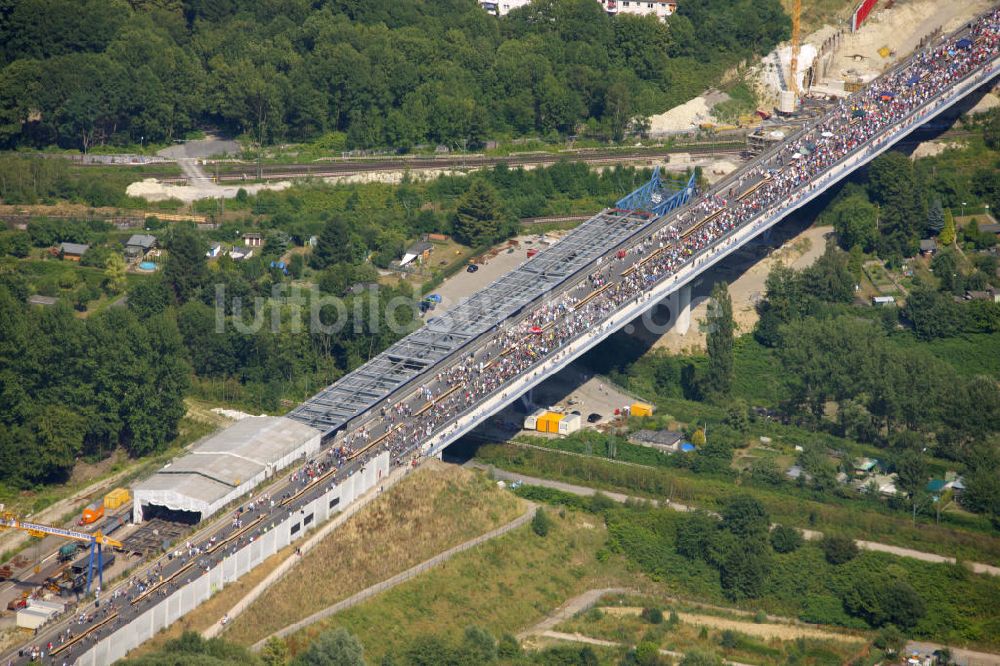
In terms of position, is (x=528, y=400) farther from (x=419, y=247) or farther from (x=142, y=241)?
(x=142, y=241)

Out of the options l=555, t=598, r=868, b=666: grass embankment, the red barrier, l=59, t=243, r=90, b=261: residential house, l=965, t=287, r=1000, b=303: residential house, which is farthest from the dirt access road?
l=59, t=243, r=90, b=261: residential house

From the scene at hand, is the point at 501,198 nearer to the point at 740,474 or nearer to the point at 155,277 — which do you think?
the point at 155,277

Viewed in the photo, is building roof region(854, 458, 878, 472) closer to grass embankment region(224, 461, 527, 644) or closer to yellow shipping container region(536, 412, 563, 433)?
yellow shipping container region(536, 412, 563, 433)

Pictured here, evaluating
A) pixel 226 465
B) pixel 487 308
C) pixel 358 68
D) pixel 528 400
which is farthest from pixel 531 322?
pixel 358 68

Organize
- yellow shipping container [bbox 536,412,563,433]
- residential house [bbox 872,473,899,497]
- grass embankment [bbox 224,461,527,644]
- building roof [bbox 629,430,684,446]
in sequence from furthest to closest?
yellow shipping container [bbox 536,412,563,433] → building roof [bbox 629,430,684,446] → residential house [bbox 872,473,899,497] → grass embankment [bbox 224,461,527,644]

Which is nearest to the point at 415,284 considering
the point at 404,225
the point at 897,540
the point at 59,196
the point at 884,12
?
the point at 404,225

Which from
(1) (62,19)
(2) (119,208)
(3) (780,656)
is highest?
(1) (62,19)
